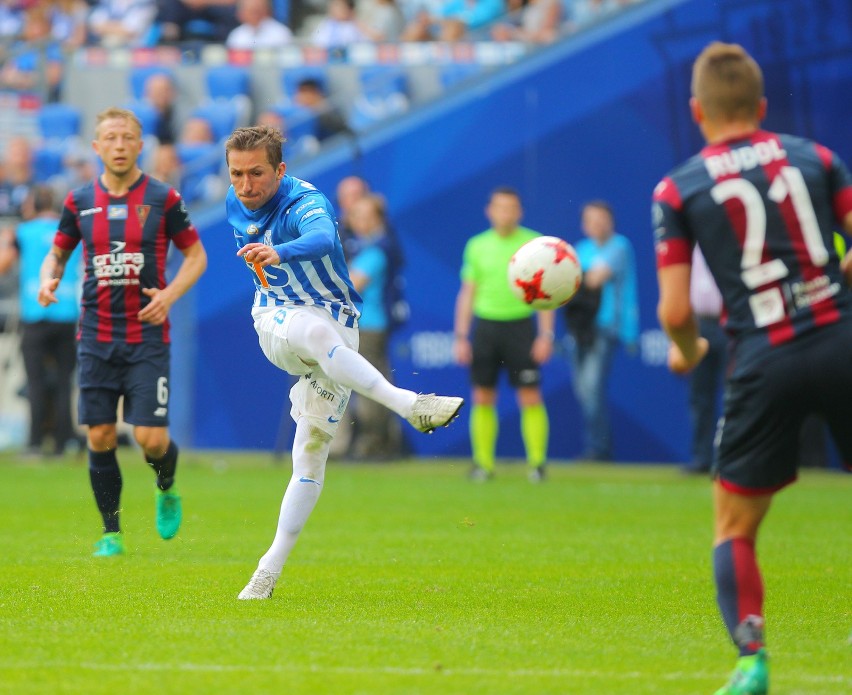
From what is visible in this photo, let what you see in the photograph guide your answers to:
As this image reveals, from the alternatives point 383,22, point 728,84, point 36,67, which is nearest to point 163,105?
point 36,67

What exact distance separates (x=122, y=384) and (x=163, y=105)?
424 inches

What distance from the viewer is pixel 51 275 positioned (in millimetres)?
8469

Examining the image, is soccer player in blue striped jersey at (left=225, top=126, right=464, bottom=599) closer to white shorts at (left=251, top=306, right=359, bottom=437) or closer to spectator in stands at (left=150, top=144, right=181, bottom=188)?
white shorts at (left=251, top=306, right=359, bottom=437)

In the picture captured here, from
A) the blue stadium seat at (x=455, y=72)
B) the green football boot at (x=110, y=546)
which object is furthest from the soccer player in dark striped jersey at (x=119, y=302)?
the blue stadium seat at (x=455, y=72)

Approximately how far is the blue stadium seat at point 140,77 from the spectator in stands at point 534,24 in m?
4.56

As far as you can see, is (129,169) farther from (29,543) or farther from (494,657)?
(494,657)

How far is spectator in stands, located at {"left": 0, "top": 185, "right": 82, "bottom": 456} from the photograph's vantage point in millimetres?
15219

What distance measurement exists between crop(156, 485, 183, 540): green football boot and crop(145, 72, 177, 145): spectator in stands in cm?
1066

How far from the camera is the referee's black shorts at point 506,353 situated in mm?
13820

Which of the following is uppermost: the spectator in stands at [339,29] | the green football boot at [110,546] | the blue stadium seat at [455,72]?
the spectator in stands at [339,29]

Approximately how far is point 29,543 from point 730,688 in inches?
213

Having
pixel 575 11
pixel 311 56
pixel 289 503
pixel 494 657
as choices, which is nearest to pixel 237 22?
pixel 311 56

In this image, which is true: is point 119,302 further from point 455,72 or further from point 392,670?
point 455,72

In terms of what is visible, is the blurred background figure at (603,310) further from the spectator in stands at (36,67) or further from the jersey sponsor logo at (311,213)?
the jersey sponsor logo at (311,213)
